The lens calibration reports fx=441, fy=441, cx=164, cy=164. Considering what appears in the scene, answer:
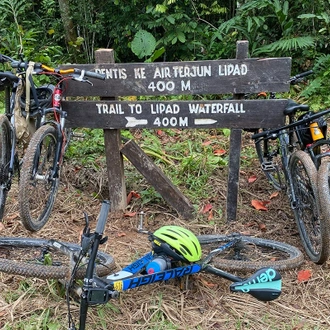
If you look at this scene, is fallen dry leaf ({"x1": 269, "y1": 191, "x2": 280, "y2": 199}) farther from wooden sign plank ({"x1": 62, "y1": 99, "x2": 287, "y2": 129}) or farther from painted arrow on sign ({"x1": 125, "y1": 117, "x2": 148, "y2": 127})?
painted arrow on sign ({"x1": 125, "y1": 117, "x2": 148, "y2": 127})

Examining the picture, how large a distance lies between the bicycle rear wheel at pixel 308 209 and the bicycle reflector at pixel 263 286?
26.9 inches

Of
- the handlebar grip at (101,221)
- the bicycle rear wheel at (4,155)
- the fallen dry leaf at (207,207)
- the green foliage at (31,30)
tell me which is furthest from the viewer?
the green foliage at (31,30)

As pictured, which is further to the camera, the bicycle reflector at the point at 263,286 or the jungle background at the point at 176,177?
the jungle background at the point at 176,177

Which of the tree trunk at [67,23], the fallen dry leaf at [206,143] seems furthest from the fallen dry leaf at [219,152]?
the tree trunk at [67,23]

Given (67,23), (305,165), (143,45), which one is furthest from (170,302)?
(67,23)

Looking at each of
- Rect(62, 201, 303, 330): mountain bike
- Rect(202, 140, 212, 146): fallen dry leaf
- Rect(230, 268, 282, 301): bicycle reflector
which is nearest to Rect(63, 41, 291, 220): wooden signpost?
Rect(62, 201, 303, 330): mountain bike

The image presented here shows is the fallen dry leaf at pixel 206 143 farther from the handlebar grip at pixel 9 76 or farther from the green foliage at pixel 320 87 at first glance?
the handlebar grip at pixel 9 76

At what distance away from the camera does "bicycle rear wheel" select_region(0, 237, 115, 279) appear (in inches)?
115

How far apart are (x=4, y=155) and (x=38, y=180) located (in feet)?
1.42

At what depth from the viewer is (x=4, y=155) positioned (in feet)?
12.0

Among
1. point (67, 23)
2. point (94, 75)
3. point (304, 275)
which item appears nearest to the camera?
point (304, 275)

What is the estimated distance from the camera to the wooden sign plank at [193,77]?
3.73 meters

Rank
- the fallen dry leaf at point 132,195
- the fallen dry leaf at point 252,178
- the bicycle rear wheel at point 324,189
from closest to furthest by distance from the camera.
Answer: the bicycle rear wheel at point 324,189 → the fallen dry leaf at point 132,195 → the fallen dry leaf at point 252,178

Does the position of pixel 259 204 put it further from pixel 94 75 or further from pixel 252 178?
pixel 94 75
